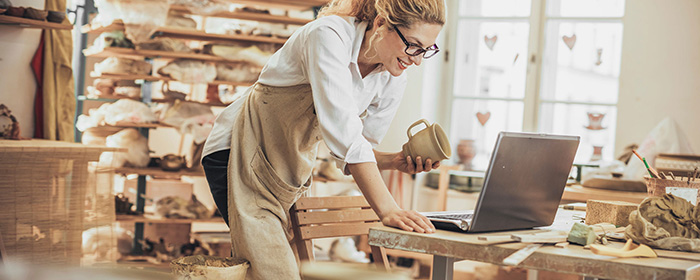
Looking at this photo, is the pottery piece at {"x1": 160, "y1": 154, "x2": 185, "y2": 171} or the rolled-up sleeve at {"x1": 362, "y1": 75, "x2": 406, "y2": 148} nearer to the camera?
the rolled-up sleeve at {"x1": 362, "y1": 75, "x2": 406, "y2": 148}

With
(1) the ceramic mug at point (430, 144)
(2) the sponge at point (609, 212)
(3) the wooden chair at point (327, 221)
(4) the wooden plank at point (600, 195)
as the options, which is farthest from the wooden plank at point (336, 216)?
(4) the wooden plank at point (600, 195)

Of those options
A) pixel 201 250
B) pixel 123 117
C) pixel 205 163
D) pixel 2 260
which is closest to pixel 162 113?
pixel 123 117

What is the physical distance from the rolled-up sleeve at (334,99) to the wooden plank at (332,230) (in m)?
0.45

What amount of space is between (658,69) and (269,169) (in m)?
3.54

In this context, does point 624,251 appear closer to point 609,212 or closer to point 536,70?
point 609,212

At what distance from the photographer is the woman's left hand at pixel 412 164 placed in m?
1.83

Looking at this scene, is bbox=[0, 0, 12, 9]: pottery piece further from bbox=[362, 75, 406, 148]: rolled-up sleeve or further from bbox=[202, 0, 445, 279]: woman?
bbox=[362, 75, 406, 148]: rolled-up sleeve

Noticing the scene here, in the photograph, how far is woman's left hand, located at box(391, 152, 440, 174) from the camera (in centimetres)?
183

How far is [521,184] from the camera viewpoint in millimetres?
1496

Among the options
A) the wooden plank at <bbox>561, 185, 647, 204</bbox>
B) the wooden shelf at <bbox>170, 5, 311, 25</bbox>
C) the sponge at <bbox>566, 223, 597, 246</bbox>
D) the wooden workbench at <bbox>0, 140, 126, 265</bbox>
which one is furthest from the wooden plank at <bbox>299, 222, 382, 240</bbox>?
the wooden shelf at <bbox>170, 5, 311, 25</bbox>

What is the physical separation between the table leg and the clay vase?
3631mm

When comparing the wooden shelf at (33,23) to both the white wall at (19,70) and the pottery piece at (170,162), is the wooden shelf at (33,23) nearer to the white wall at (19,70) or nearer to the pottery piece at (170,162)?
the white wall at (19,70)

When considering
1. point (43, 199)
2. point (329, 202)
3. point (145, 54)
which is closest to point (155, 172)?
point (145, 54)

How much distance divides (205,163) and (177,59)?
8.28ft
